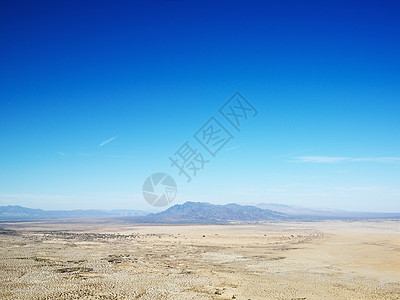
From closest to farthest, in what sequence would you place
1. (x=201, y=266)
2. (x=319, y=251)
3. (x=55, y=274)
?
(x=55, y=274) < (x=201, y=266) < (x=319, y=251)

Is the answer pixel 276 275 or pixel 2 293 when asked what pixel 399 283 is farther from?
pixel 2 293

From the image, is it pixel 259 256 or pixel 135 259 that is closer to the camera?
pixel 135 259

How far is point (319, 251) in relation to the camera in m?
37.3

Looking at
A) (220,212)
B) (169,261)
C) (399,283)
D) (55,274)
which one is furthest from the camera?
(220,212)

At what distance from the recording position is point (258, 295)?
733 inches

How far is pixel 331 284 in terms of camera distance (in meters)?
21.3

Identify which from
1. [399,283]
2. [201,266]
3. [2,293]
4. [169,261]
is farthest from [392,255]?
[2,293]

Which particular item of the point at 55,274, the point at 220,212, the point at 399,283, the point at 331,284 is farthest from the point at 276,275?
the point at 220,212

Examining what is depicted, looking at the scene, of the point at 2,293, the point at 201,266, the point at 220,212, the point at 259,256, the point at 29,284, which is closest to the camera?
the point at 2,293

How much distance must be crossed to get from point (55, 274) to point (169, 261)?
1065cm

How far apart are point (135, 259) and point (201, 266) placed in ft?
24.6

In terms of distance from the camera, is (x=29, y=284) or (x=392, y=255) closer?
(x=29, y=284)

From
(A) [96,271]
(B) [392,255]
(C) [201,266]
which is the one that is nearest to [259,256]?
(C) [201,266]

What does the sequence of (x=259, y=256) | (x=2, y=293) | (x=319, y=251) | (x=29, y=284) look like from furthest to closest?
(x=319, y=251) < (x=259, y=256) < (x=29, y=284) < (x=2, y=293)
